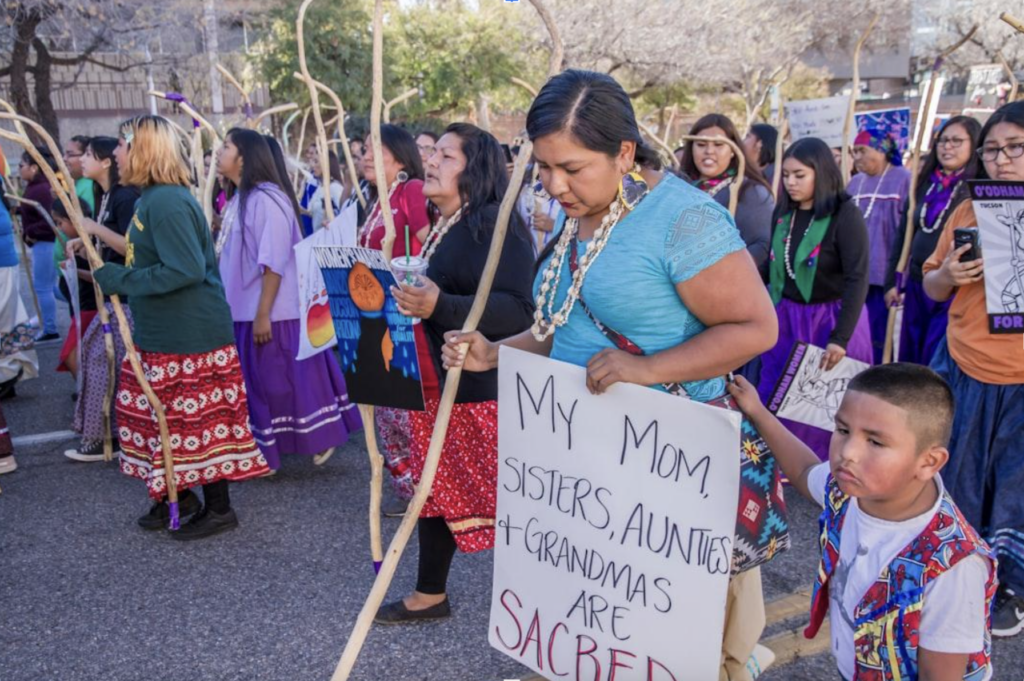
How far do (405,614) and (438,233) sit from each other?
1396 mm

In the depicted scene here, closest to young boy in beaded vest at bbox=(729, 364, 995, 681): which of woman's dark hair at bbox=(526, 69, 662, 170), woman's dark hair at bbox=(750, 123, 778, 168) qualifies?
woman's dark hair at bbox=(526, 69, 662, 170)

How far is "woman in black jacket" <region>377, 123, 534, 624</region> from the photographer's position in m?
3.02

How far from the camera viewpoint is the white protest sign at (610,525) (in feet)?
6.62

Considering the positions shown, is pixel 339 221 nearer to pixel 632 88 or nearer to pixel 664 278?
pixel 664 278

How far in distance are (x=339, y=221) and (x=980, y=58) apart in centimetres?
2939

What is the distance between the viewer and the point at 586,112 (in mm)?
1974

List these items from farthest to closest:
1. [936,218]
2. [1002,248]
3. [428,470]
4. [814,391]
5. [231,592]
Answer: [936,218] < [814,391] < [231,592] < [1002,248] < [428,470]

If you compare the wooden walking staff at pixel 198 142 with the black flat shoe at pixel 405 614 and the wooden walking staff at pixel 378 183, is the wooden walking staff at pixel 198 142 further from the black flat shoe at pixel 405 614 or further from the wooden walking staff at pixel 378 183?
the wooden walking staff at pixel 378 183

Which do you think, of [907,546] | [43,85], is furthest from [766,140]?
[43,85]

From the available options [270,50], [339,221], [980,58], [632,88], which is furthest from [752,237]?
[980,58]

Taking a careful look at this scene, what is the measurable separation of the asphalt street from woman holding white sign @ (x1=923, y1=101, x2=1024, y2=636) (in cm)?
30

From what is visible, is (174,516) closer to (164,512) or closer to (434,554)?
(164,512)

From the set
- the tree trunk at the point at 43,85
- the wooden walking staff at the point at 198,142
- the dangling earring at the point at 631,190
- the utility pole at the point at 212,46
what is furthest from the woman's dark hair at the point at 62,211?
the utility pole at the point at 212,46

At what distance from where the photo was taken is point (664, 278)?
2002mm
